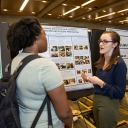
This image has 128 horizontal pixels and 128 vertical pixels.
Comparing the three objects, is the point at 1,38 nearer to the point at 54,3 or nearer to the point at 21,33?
the point at 21,33

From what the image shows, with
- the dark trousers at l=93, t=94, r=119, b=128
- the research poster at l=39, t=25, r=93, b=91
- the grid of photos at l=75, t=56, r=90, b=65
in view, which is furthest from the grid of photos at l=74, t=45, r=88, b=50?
the dark trousers at l=93, t=94, r=119, b=128

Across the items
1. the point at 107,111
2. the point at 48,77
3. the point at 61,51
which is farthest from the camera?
the point at 61,51

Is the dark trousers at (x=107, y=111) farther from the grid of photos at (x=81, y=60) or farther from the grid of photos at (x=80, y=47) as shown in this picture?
the grid of photos at (x=80, y=47)

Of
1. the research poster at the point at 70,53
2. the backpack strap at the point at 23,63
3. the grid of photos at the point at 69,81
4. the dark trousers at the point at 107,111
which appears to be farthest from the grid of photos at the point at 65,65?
the backpack strap at the point at 23,63

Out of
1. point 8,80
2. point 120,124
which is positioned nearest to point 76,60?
point 8,80

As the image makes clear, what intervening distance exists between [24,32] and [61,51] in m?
0.79

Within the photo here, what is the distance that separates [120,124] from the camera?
2980 mm

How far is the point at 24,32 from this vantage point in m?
0.87

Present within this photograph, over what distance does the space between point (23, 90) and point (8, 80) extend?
0.16m

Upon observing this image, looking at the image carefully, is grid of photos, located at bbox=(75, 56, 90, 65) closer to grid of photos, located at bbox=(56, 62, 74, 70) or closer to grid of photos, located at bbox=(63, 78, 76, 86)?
grid of photos, located at bbox=(56, 62, 74, 70)

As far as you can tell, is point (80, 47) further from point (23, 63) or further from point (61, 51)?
point (23, 63)

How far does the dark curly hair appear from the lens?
0.88 meters

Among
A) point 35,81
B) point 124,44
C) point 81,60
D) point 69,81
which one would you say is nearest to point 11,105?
point 35,81

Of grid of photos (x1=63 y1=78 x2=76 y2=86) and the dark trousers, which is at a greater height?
grid of photos (x1=63 y1=78 x2=76 y2=86)
